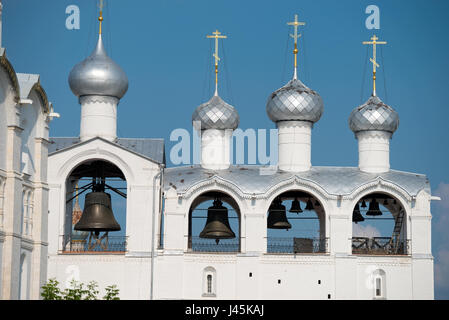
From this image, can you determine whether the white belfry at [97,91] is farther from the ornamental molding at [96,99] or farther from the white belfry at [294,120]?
the white belfry at [294,120]

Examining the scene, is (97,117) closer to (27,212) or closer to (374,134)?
(374,134)

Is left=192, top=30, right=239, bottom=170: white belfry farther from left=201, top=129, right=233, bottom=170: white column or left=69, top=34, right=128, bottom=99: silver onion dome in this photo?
left=69, top=34, right=128, bottom=99: silver onion dome

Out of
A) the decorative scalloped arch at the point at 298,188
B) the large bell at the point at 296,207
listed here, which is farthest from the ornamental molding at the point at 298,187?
the large bell at the point at 296,207

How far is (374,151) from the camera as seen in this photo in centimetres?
5091

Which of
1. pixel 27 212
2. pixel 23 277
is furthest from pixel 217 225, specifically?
pixel 23 277

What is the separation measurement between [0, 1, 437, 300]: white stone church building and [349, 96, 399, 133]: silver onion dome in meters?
0.05

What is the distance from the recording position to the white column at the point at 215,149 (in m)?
50.7

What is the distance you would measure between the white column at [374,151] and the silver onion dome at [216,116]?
5101 mm

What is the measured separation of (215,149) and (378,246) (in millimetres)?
7436

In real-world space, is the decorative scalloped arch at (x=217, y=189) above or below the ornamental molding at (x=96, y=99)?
→ below

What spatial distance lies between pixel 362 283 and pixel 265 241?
401 centimetres
